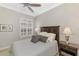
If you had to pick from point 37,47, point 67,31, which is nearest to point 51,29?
point 67,31

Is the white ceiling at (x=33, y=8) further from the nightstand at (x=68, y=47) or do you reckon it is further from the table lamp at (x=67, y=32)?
the nightstand at (x=68, y=47)

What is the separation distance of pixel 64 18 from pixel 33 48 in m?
0.77

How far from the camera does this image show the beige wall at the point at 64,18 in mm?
1566

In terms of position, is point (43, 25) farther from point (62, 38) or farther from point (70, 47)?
point (70, 47)

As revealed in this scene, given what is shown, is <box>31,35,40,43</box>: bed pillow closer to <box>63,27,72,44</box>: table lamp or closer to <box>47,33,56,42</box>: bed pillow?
<box>47,33,56,42</box>: bed pillow

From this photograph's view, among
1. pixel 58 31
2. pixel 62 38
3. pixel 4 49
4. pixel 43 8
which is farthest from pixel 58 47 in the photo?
pixel 4 49

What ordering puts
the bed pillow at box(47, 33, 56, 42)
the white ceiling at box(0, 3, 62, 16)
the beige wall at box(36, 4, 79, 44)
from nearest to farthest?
the white ceiling at box(0, 3, 62, 16), the beige wall at box(36, 4, 79, 44), the bed pillow at box(47, 33, 56, 42)

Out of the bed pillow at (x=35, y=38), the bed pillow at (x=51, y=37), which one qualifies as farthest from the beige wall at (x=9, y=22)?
the bed pillow at (x=51, y=37)

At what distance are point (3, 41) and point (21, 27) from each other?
382 mm

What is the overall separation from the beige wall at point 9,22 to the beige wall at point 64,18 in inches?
14.3

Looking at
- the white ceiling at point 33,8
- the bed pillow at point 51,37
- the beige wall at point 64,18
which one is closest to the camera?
the white ceiling at point 33,8

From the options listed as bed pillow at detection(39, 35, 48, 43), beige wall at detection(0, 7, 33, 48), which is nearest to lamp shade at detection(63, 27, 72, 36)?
bed pillow at detection(39, 35, 48, 43)

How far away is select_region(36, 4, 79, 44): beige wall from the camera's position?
5.14 ft

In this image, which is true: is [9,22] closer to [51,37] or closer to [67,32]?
[51,37]
